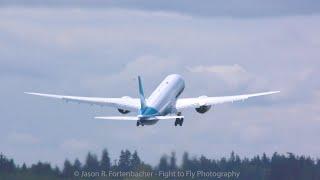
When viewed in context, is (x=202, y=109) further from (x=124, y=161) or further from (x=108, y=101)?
(x=124, y=161)

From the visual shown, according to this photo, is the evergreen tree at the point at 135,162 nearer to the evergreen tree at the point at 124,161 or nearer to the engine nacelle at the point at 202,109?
the evergreen tree at the point at 124,161

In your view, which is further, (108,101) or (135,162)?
(108,101)

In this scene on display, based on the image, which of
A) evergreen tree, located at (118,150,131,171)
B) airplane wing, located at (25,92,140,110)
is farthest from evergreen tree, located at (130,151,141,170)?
airplane wing, located at (25,92,140,110)

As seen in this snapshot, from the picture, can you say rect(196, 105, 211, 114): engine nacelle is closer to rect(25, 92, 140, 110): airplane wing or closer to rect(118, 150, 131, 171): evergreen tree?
rect(25, 92, 140, 110): airplane wing

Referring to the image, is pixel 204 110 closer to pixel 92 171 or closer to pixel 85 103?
pixel 85 103

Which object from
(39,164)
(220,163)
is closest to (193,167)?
(220,163)

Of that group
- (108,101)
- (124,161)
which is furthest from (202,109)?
(124,161)

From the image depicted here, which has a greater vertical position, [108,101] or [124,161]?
[108,101]

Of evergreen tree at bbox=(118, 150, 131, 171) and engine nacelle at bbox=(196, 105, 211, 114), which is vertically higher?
engine nacelle at bbox=(196, 105, 211, 114)

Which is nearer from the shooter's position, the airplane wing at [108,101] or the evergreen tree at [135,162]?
the evergreen tree at [135,162]

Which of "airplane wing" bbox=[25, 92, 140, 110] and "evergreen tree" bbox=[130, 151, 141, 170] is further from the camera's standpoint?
"airplane wing" bbox=[25, 92, 140, 110]

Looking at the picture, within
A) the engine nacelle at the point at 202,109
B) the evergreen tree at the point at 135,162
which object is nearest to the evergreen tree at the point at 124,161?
the evergreen tree at the point at 135,162

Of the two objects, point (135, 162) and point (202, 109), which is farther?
point (202, 109)

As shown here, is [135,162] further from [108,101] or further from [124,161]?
[108,101]
